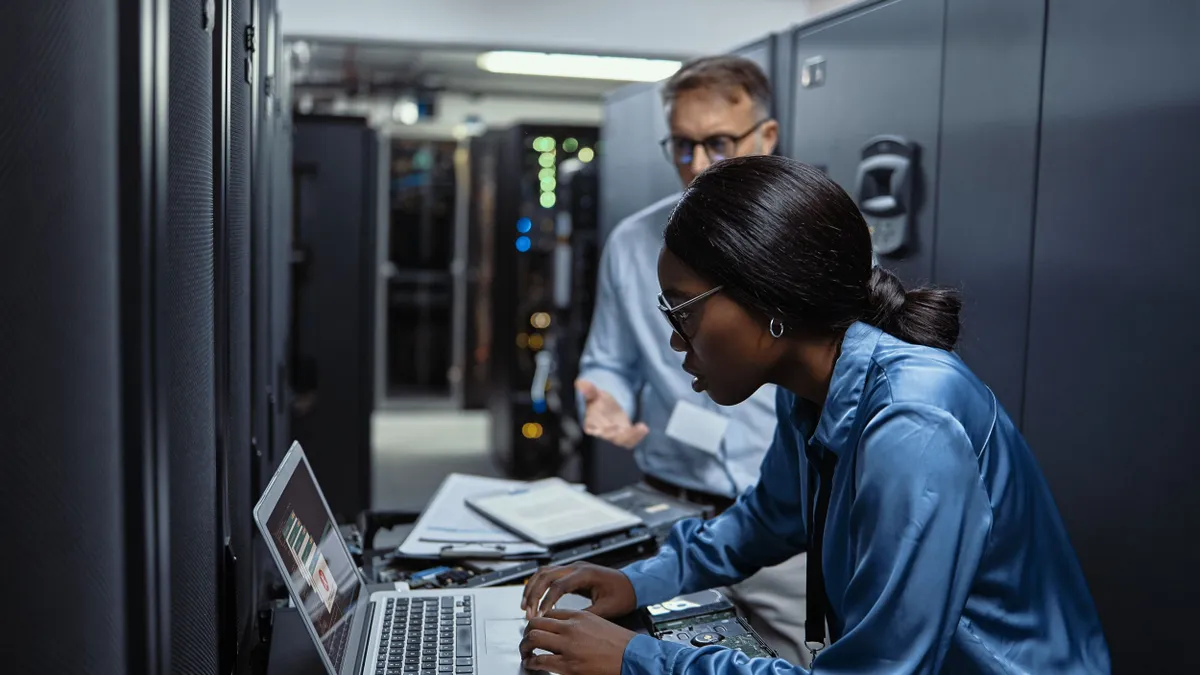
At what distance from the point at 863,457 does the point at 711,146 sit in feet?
3.84

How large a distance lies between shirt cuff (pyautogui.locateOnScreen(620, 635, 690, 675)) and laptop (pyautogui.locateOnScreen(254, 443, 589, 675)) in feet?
0.44

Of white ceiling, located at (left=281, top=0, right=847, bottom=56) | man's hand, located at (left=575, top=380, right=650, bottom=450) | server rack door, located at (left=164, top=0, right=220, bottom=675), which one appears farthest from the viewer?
white ceiling, located at (left=281, top=0, right=847, bottom=56)

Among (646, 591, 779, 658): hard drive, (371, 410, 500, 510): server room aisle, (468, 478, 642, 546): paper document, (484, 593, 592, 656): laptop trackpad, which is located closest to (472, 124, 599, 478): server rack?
(371, 410, 500, 510): server room aisle

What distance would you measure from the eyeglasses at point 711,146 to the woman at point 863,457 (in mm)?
904

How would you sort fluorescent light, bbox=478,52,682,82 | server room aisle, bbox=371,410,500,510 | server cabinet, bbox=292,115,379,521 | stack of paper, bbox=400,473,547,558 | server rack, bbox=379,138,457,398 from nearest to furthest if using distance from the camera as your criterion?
stack of paper, bbox=400,473,547,558 < server cabinet, bbox=292,115,379,521 < server room aisle, bbox=371,410,500,510 < fluorescent light, bbox=478,52,682,82 < server rack, bbox=379,138,457,398

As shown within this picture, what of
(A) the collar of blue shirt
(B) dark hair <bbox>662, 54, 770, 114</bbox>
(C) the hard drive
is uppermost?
(B) dark hair <bbox>662, 54, 770, 114</bbox>

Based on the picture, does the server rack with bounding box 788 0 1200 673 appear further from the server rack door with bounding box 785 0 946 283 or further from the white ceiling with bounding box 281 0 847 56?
the white ceiling with bounding box 281 0 847 56

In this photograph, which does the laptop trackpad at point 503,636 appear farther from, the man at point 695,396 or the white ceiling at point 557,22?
the white ceiling at point 557,22

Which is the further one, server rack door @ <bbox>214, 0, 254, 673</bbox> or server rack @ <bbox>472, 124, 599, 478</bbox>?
server rack @ <bbox>472, 124, 599, 478</bbox>

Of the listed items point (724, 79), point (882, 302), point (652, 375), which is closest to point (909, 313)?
point (882, 302)

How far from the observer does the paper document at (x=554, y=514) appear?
5.27ft

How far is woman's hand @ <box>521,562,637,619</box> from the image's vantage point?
1293 millimetres

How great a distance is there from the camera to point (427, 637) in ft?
3.95

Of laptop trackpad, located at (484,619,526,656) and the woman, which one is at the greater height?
the woman
